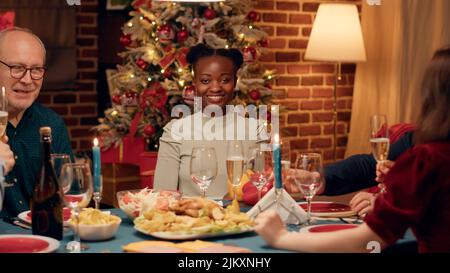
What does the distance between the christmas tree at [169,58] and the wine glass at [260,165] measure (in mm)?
2514

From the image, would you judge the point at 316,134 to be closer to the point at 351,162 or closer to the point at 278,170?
the point at 351,162

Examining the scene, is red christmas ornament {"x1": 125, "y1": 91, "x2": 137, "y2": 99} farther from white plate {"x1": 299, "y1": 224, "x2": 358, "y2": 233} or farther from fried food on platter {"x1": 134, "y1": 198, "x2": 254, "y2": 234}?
white plate {"x1": 299, "y1": 224, "x2": 358, "y2": 233}

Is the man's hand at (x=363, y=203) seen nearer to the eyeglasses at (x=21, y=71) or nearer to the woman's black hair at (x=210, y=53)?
the woman's black hair at (x=210, y=53)

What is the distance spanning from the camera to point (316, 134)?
6191mm

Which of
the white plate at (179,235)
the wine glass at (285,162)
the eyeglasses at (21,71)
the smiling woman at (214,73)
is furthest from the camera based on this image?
the smiling woman at (214,73)

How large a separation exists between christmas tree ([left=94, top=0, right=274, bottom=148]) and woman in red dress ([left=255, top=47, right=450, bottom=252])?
10.2 feet

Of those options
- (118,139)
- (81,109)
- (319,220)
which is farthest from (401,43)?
(319,220)

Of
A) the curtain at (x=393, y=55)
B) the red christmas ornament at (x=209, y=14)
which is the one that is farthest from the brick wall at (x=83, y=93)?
the curtain at (x=393, y=55)

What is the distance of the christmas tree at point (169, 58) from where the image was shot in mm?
5289

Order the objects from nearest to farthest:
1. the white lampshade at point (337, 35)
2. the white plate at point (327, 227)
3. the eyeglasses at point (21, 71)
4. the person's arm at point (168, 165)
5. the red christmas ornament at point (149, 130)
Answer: the white plate at point (327, 227) → the eyeglasses at point (21, 71) → the person's arm at point (168, 165) → the red christmas ornament at point (149, 130) → the white lampshade at point (337, 35)

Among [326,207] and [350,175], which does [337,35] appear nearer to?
[350,175]

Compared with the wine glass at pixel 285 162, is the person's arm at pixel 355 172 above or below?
below

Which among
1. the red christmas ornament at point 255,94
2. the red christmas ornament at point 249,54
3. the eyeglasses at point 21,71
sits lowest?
the red christmas ornament at point 255,94
